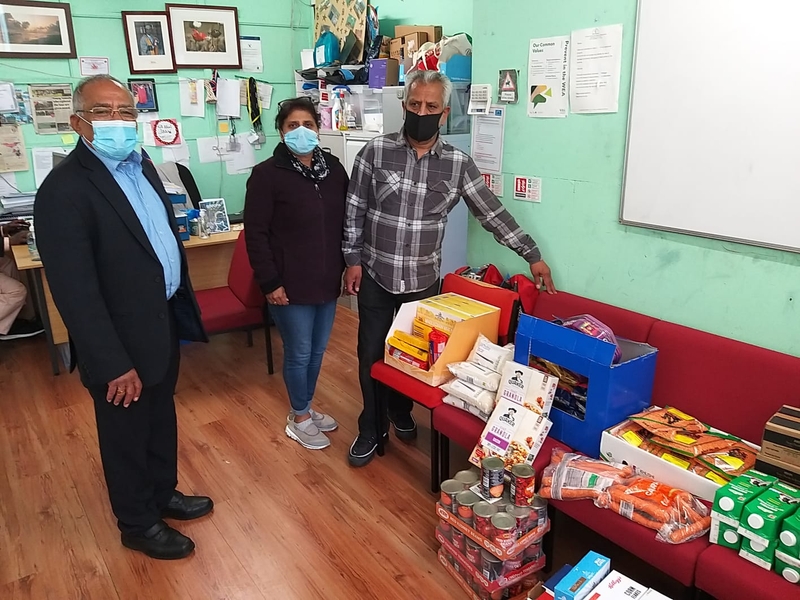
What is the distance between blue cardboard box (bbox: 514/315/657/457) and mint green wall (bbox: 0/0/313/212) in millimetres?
3804

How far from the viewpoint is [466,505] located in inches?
74.9

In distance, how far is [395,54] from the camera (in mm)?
3943

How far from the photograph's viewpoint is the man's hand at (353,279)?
2545 mm

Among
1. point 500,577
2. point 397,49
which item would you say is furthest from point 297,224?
point 397,49

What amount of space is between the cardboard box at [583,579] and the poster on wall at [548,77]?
162 cm

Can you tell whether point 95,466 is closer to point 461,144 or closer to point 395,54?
point 461,144

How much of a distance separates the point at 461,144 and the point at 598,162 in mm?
1415

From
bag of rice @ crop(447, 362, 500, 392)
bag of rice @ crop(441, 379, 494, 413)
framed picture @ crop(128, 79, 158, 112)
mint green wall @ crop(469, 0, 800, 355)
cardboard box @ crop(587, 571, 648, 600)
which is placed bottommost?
cardboard box @ crop(587, 571, 648, 600)

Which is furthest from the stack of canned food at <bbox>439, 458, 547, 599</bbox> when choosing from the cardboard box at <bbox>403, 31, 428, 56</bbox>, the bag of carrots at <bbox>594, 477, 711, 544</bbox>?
the cardboard box at <bbox>403, 31, 428, 56</bbox>

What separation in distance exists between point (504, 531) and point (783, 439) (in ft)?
2.60

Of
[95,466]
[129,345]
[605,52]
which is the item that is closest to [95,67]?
[95,466]

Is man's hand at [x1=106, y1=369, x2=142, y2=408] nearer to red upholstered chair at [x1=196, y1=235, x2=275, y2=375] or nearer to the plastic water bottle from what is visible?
red upholstered chair at [x1=196, y1=235, x2=275, y2=375]

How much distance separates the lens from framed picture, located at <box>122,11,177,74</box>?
4.56 meters

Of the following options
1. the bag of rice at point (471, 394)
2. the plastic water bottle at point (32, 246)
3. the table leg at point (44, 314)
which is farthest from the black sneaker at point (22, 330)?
the bag of rice at point (471, 394)
